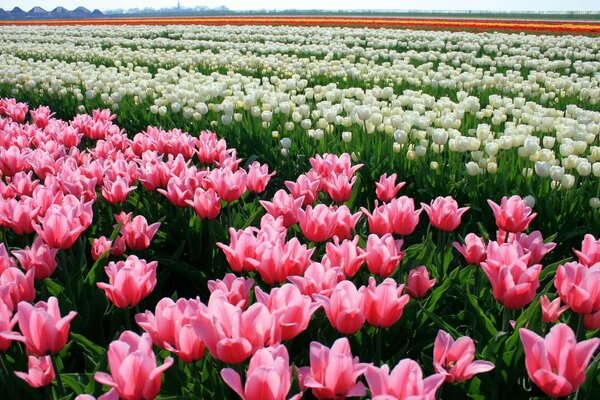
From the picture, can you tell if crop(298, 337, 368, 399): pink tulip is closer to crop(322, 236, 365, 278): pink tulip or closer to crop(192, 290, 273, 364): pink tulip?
crop(192, 290, 273, 364): pink tulip

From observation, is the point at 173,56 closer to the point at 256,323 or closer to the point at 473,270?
the point at 473,270

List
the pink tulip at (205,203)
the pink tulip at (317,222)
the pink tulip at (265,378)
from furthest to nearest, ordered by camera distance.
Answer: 1. the pink tulip at (205,203)
2. the pink tulip at (317,222)
3. the pink tulip at (265,378)

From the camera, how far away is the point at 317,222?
2232 millimetres

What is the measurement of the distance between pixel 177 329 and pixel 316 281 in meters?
0.48

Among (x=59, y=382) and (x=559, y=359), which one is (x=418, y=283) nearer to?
(x=559, y=359)

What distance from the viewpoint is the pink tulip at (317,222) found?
7.34 feet

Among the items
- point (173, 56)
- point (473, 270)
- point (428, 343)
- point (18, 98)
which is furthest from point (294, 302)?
point (173, 56)

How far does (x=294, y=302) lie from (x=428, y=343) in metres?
0.80

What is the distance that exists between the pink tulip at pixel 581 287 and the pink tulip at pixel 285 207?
1.14 metres

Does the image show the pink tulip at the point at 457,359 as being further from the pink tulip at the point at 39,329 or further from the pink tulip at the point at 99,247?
the pink tulip at the point at 99,247

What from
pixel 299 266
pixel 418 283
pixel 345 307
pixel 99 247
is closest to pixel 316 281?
pixel 299 266

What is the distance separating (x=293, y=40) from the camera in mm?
15750

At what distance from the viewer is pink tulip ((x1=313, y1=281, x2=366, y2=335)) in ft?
5.17

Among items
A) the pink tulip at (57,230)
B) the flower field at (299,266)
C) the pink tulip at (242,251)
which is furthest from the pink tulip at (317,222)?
the pink tulip at (57,230)
